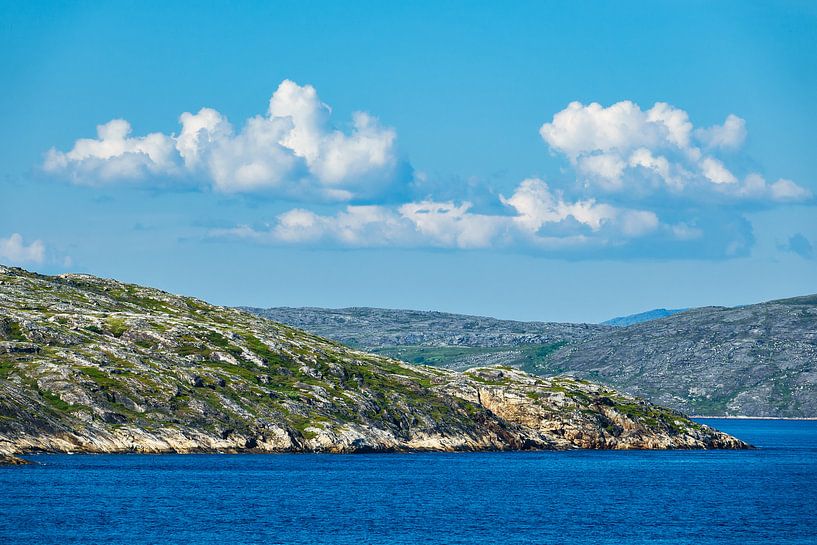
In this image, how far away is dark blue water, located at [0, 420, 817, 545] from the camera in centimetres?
12762

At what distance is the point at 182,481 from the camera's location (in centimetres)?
16925

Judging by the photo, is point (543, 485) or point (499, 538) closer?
point (499, 538)

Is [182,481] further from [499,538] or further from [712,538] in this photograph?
[712,538]

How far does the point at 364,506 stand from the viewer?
498ft

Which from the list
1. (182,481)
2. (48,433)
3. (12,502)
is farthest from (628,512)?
(48,433)

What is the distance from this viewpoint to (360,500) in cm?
15750

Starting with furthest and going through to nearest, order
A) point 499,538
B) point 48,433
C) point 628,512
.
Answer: point 48,433 → point 628,512 → point 499,538

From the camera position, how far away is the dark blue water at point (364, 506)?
127625mm

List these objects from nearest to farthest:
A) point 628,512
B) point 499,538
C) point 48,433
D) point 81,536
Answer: point 81,536
point 499,538
point 628,512
point 48,433

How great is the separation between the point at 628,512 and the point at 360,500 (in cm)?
3394

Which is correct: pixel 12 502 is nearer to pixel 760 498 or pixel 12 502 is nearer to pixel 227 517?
pixel 227 517

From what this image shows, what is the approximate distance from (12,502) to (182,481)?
1371 inches

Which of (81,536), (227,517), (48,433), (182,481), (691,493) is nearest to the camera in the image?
(81,536)

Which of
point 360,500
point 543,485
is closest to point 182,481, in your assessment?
point 360,500
